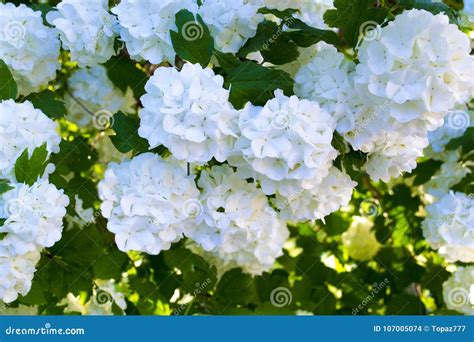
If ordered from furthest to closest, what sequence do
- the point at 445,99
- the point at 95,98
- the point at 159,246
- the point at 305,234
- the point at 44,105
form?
the point at 305,234, the point at 95,98, the point at 44,105, the point at 159,246, the point at 445,99

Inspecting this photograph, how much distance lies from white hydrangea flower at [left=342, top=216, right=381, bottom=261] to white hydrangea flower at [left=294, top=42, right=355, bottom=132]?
147cm

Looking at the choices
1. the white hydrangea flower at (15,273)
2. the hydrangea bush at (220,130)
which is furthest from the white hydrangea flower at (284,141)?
the white hydrangea flower at (15,273)

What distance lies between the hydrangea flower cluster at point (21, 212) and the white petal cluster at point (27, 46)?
27cm

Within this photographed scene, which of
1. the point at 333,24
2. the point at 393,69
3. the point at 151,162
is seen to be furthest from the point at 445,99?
the point at 151,162

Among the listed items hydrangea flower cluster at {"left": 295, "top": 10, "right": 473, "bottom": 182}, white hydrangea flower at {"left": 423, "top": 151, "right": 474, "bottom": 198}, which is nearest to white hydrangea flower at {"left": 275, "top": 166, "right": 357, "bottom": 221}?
hydrangea flower cluster at {"left": 295, "top": 10, "right": 473, "bottom": 182}

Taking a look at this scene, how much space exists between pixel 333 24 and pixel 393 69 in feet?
0.95

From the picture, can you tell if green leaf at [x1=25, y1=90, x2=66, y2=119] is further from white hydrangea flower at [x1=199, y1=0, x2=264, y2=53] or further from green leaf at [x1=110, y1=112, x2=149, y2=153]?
white hydrangea flower at [x1=199, y1=0, x2=264, y2=53]

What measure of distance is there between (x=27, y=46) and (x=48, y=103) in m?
0.17

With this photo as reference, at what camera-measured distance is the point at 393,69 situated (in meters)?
1.73

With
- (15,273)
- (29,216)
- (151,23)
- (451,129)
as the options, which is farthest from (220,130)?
(451,129)

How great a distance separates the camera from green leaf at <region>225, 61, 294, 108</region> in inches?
74.1

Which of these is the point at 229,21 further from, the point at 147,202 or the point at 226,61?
the point at 147,202

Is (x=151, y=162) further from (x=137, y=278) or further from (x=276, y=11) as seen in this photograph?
(x=137, y=278)

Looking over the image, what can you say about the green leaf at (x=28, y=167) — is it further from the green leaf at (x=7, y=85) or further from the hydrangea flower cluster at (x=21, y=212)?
the green leaf at (x=7, y=85)
